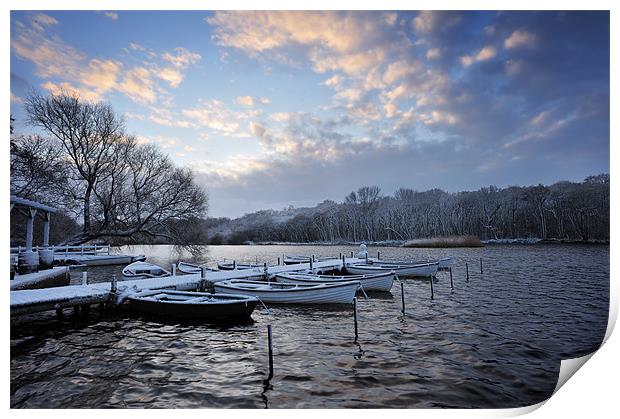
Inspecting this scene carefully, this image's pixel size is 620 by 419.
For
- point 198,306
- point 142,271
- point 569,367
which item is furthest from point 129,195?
point 569,367

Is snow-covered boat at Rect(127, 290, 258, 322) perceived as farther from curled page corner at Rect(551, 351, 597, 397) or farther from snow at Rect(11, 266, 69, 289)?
curled page corner at Rect(551, 351, 597, 397)

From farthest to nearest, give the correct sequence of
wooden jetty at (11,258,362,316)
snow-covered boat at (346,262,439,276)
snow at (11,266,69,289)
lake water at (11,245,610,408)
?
snow-covered boat at (346,262,439,276), snow at (11,266,69,289), wooden jetty at (11,258,362,316), lake water at (11,245,610,408)

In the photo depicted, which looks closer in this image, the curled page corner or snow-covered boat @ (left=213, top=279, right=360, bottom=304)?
the curled page corner

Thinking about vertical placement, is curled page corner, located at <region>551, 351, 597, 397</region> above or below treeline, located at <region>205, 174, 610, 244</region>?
below

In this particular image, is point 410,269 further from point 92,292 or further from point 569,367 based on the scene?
point 92,292

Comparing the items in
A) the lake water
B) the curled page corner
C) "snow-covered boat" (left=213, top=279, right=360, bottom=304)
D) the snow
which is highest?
the snow

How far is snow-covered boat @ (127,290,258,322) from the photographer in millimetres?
9070

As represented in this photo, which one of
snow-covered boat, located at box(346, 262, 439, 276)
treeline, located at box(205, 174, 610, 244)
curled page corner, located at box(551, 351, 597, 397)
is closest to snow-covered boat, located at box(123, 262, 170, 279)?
snow-covered boat, located at box(346, 262, 439, 276)

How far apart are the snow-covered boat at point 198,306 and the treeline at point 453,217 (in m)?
8.39

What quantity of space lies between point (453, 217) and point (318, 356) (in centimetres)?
4716

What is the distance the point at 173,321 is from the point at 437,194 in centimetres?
5405

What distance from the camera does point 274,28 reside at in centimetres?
644

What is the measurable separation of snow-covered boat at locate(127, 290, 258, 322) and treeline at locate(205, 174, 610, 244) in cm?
839

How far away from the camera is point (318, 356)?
21.9 ft
